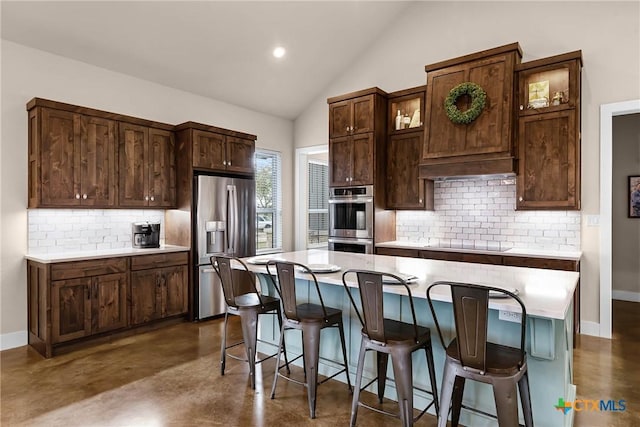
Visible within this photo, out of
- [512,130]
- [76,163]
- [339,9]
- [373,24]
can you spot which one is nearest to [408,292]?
[512,130]

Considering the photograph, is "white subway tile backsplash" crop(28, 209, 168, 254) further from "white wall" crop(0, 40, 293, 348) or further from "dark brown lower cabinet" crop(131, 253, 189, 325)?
"dark brown lower cabinet" crop(131, 253, 189, 325)

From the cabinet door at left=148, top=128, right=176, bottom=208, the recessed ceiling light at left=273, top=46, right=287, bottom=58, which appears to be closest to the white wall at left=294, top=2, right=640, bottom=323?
the recessed ceiling light at left=273, top=46, right=287, bottom=58

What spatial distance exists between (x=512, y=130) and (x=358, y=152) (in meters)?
1.88

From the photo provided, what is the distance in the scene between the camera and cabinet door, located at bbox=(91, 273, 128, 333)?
3812 mm

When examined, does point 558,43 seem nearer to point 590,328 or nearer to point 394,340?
point 590,328

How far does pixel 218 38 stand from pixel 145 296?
10.2 feet

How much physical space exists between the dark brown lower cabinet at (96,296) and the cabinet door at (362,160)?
8.15 ft

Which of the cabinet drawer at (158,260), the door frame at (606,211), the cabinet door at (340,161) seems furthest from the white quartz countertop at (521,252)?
the cabinet drawer at (158,260)

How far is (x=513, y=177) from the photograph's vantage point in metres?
4.45

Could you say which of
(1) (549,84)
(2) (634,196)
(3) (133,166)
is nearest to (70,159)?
(3) (133,166)

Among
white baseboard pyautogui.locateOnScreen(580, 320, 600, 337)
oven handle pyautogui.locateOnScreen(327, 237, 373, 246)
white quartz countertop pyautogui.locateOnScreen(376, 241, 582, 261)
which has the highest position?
oven handle pyautogui.locateOnScreen(327, 237, 373, 246)

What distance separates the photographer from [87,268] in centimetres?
374

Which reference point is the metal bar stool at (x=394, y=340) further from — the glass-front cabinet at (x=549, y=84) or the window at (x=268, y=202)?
the window at (x=268, y=202)

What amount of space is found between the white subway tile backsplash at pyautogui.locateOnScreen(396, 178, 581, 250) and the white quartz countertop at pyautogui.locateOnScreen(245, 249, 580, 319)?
1775 millimetres
